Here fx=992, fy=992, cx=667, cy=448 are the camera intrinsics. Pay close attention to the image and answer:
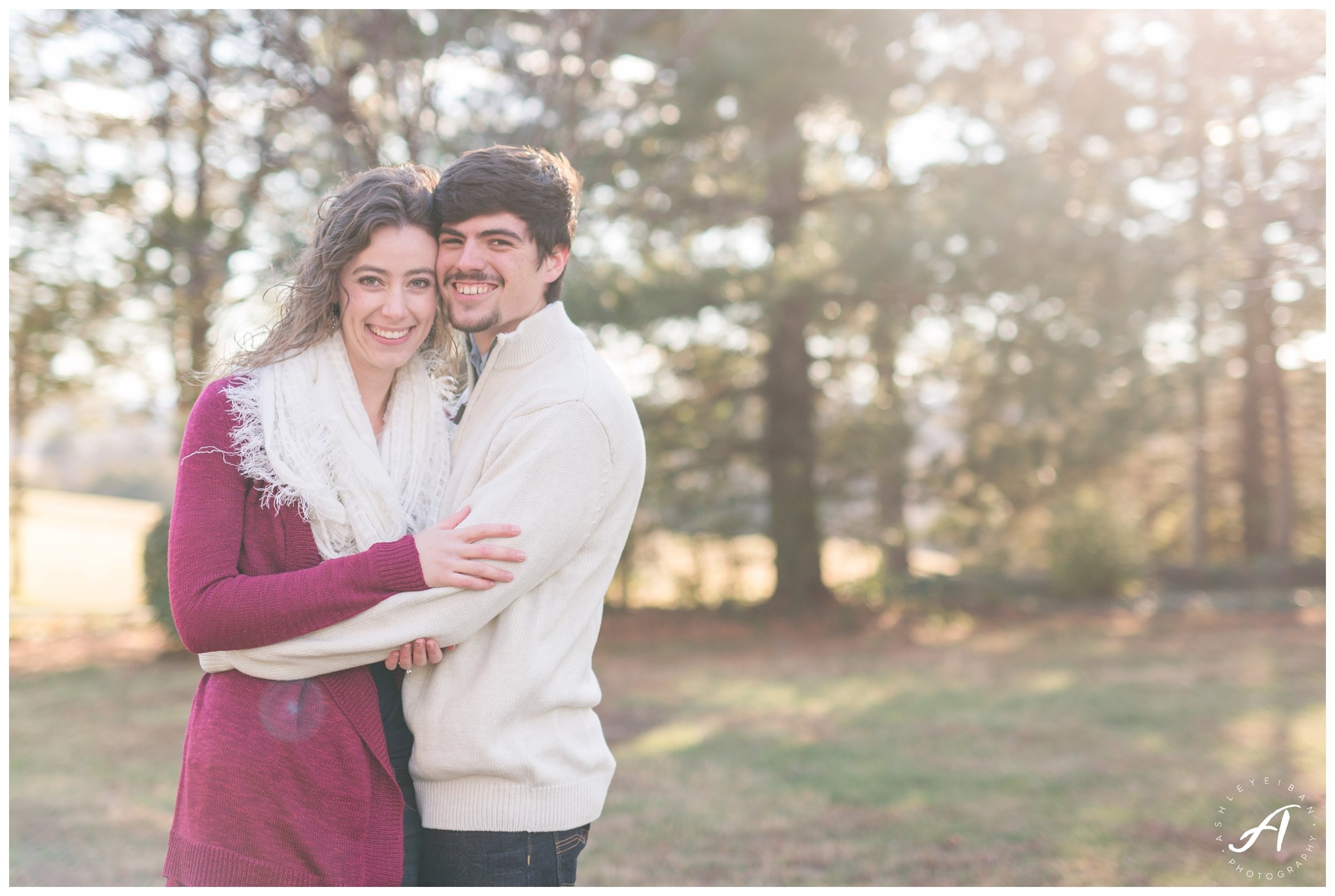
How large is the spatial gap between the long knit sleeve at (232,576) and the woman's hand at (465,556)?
2cm

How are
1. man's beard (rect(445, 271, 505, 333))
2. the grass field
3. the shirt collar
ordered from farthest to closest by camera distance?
the grass field
the shirt collar
man's beard (rect(445, 271, 505, 333))

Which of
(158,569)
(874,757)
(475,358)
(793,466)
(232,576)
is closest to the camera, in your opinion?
(232,576)

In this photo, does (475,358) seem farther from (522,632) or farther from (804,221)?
(804,221)

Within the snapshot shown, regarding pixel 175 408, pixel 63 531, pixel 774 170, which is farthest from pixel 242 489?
pixel 63 531

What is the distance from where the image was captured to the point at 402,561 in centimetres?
175

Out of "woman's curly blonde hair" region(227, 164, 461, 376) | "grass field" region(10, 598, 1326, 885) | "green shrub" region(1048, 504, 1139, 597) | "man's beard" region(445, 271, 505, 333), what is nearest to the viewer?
"woman's curly blonde hair" region(227, 164, 461, 376)

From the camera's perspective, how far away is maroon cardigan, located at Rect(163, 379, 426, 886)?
170 centimetres

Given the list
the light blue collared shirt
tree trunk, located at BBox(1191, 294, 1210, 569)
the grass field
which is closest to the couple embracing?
the light blue collared shirt

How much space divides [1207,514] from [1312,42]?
1160cm

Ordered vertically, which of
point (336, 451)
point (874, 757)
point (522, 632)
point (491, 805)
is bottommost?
point (874, 757)

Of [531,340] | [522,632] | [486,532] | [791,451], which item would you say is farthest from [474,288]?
[791,451]

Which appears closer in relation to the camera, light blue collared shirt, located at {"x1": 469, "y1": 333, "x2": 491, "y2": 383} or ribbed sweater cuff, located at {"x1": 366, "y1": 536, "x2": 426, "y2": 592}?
ribbed sweater cuff, located at {"x1": 366, "y1": 536, "x2": 426, "y2": 592}

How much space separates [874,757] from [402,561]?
4961 mm

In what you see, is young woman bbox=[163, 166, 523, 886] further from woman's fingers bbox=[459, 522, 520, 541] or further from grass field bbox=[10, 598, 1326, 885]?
grass field bbox=[10, 598, 1326, 885]
